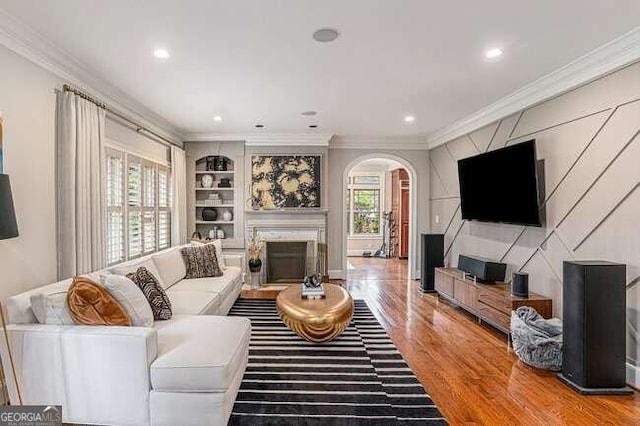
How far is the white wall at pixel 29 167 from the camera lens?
2617 mm

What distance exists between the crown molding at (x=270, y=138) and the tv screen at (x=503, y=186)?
245 centimetres

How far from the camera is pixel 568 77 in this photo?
3.39 metres

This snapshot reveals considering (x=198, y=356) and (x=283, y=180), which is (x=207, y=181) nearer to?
(x=283, y=180)

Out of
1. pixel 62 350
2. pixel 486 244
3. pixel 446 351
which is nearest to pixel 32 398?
pixel 62 350

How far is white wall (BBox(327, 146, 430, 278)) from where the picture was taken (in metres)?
6.87

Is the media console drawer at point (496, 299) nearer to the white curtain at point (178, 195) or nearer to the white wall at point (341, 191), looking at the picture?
the white wall at point (341, 191)

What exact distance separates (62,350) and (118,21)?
2.21 meters

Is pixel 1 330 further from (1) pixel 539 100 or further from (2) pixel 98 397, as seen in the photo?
(1) pixel 539 100

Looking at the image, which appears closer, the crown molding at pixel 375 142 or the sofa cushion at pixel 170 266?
the sofa cushion at pixel 170 266

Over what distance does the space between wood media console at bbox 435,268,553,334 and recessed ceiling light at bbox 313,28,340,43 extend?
3051 millimetres

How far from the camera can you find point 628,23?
2537mm

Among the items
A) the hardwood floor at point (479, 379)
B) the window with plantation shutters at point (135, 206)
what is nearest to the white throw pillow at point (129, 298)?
the window with plantation shutters at point (135, 206)

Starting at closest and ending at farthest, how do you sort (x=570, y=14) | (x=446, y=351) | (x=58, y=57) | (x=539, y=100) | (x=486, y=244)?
(x=570, y=14) → (x=58, y=57) → (x=446, y=351) → (x=539, y=100) → (x=486, y=244)

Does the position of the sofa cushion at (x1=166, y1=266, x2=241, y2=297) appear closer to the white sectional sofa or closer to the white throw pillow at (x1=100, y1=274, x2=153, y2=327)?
the white throw pillow at (x1=100, y1=274, x2=153, y2=327)
